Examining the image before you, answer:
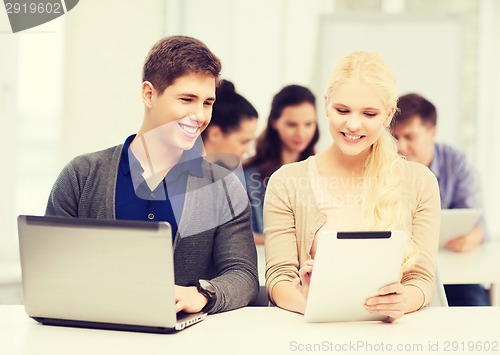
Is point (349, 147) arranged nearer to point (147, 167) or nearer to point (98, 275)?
point (147, 167)

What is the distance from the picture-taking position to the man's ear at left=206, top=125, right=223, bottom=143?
3455 millimetres

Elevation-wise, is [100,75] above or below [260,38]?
below

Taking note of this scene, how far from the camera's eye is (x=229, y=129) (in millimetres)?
3473

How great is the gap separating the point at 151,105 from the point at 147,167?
163mm

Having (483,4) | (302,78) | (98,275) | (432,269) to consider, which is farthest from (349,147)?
(483,4)

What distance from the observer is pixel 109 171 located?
193cm

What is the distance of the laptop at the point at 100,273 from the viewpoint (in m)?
1.49

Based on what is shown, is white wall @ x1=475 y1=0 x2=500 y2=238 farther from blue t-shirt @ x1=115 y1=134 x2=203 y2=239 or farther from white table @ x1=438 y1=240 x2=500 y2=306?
blue t-shirt @ x1=115 y1=134 x2=203 y2=239

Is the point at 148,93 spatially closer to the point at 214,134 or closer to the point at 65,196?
the point at 65,196

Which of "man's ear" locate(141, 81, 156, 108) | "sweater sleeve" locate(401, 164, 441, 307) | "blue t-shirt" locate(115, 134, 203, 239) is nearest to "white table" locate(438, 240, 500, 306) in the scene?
"sweater sleeve" locate(401, 164, 441, 307)

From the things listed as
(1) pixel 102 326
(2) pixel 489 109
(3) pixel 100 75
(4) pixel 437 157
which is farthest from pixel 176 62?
(2) pixel 489 109

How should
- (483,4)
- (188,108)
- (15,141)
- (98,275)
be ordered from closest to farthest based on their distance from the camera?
(98,275), (188,108), (15,141), (483,4)

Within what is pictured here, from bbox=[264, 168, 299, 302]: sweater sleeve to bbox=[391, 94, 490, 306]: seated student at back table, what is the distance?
4.54 ft

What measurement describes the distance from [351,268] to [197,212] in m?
0.50
